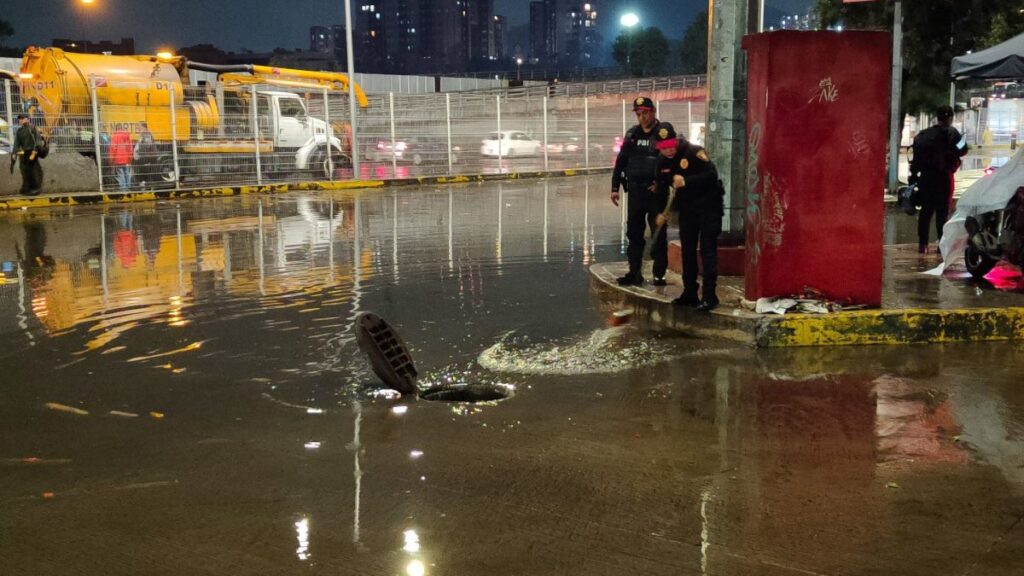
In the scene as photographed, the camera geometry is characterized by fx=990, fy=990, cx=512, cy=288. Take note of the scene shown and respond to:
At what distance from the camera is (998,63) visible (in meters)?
13.1

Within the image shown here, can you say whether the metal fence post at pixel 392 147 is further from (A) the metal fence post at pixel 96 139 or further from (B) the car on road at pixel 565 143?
(A) the metal fence post at pixel 96 139

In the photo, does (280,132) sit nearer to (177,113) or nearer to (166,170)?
(177,113)

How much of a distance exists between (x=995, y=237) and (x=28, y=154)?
18.9 metres

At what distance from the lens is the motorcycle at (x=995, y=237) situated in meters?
9.08

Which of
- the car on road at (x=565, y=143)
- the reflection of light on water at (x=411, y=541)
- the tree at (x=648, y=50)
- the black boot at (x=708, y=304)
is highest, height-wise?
the tree at (x=648, y=50)

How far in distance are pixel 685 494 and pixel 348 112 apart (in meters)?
24.5

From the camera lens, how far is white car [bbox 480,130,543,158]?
30688 millimetres

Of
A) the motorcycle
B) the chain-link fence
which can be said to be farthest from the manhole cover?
the chain-link fence

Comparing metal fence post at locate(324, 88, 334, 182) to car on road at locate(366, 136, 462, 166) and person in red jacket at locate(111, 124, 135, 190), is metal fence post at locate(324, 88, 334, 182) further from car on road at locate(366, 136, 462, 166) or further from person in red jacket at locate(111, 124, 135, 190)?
person in red jacket at locate(111, 124, 135, 190)

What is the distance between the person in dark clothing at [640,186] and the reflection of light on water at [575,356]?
168 cm

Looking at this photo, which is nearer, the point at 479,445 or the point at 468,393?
the point at 479,445

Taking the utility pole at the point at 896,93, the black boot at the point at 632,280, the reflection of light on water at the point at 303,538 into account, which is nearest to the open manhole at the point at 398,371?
the reflection of light on water at the point at 303,538

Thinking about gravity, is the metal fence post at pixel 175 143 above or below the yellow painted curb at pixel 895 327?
above

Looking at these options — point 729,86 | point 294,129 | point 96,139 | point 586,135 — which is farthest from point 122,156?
point 729,86
